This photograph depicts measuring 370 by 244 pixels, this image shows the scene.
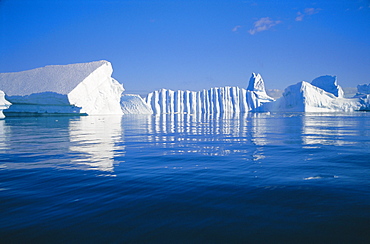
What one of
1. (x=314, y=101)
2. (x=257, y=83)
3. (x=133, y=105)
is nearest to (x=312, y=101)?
(x=314, y=101)

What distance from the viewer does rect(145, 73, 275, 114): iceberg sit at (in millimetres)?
58344

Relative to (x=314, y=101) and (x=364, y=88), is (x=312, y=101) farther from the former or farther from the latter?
(x=364, y=88)

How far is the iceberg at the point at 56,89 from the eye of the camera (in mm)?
26181

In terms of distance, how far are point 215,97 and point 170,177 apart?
192ft

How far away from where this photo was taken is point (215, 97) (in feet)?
198

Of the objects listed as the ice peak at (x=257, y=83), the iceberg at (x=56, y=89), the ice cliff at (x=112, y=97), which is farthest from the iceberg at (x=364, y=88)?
the iceberg at (x=56, y=89)

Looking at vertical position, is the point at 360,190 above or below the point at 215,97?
below

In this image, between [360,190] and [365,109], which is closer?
[360,190]

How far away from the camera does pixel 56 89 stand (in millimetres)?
25891

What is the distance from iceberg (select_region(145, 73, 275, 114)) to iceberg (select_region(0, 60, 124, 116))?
26.1 m

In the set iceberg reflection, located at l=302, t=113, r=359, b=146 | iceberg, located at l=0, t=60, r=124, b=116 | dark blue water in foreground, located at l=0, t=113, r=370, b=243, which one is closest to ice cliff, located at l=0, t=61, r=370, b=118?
iceberg, located at l=0, t=60, r=124, b=116

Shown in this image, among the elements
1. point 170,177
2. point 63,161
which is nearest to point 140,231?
point 170,177

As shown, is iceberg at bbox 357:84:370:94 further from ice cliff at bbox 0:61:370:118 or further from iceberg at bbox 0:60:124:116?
iceberg at bbox 0:60:124:116

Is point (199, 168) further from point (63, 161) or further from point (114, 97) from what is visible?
point (114, 97)
